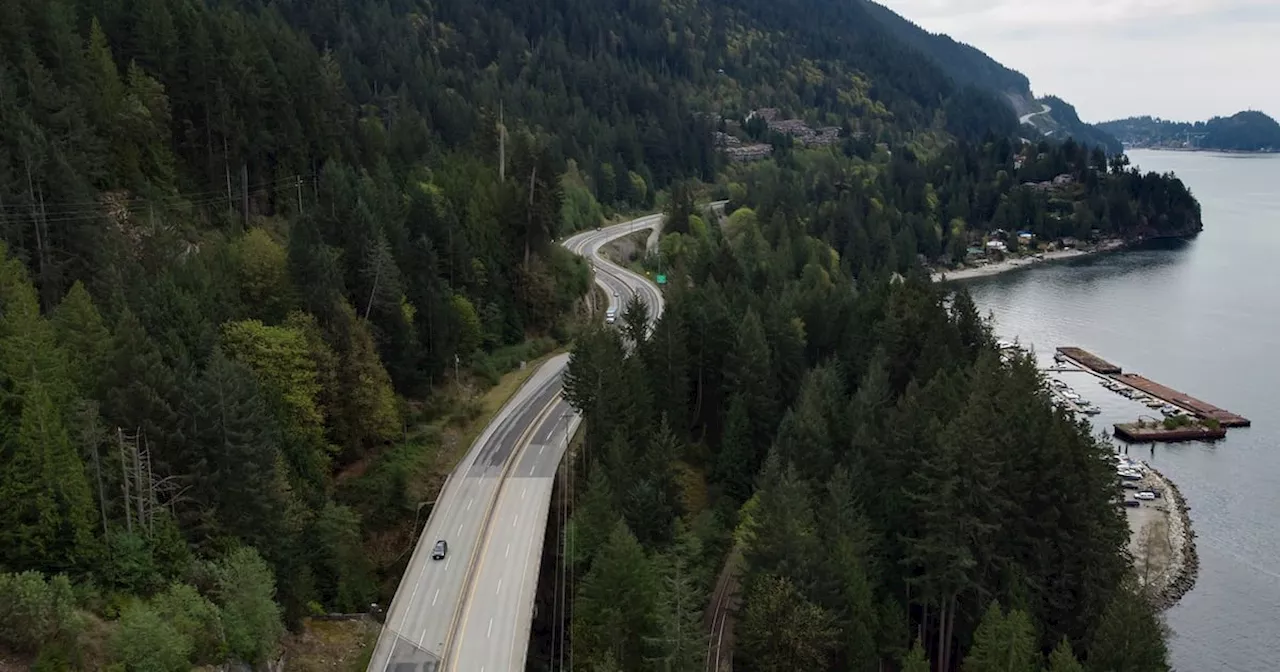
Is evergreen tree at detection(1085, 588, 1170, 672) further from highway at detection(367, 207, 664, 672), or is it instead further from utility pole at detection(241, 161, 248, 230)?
utility pole at detection(241, 161, 248, 230)

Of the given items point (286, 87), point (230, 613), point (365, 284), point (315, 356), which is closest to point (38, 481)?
point (230, 613)

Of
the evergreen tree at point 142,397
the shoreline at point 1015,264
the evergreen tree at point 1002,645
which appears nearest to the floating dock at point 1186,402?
the shoreline at point 1015,264

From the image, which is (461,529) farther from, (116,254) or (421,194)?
(421,194)

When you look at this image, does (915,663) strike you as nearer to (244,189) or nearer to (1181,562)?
(1181,562)

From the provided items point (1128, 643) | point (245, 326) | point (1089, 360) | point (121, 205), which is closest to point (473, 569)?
point (245, 326)

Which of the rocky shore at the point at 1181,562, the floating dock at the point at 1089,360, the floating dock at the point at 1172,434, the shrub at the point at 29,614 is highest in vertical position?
the shrub at the point at 29,614

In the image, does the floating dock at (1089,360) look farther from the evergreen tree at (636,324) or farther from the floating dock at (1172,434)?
the evergreen tree at (636,324)
